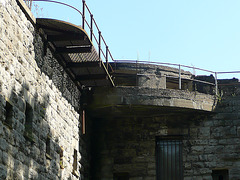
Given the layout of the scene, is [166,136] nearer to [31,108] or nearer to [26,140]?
[31,108]

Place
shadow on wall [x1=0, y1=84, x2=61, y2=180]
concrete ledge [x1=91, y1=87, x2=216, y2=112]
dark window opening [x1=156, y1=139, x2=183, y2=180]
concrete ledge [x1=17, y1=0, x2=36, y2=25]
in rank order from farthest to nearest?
dark window opening [x1=156, y1=139, x2=183, y2=180] < concrete ledge [x1=91, y1=87, x2=216, y2=112] < concrete ledge [x1=17, y1=0, x2=36, y2=25] < shadow on wall [x1=0, y1=84, x2=61, y2=180]

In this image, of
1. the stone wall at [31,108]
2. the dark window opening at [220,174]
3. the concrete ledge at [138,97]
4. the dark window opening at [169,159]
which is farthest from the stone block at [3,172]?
the dark window opening at [220,174]

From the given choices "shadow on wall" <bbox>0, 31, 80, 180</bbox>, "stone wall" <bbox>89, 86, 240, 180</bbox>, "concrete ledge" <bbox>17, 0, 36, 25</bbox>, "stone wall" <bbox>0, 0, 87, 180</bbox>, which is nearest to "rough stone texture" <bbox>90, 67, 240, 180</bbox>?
"stone wall" <bbox>89, 86, 240, 180</bbox>

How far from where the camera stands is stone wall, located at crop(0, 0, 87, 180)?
31.4 feet

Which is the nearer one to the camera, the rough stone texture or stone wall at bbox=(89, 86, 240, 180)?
the rough stone texture

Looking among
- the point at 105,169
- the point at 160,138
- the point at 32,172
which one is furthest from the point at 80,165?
the point at 32,172

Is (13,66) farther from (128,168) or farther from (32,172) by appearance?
(128,168)

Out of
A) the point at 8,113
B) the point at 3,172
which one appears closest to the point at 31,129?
the point at 8,113

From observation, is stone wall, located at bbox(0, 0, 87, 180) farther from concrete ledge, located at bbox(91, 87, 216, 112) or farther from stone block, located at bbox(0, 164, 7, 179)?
concrete ledge, located at bbox(91, 87, 216, 112)

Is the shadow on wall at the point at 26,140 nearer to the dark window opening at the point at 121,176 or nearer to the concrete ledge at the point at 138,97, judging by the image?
the concrete ledge at the point at 138,97

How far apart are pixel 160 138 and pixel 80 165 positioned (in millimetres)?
2771

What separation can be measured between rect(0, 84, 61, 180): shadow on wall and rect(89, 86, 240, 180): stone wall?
11.3ft

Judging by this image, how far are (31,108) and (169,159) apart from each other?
6074 millimetres

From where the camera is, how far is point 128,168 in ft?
50.7
